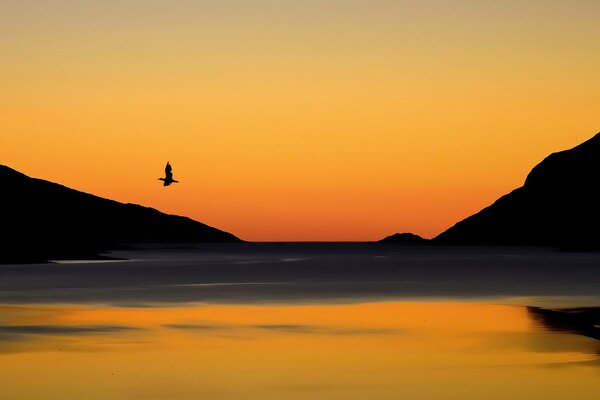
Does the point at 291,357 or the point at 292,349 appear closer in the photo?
the point at 291,357

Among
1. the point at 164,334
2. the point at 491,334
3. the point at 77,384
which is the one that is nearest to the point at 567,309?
the point at 491,334

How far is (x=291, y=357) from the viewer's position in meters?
31.5

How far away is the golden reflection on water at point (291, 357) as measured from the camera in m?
25.3

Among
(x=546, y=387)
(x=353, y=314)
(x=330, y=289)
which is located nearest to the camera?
(x=546, y=387)

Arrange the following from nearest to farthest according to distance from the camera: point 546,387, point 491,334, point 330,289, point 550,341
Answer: point 546,387 → point 550,341 → point 491,334 → point 330,289

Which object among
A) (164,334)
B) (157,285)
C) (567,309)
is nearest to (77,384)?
(164,334)

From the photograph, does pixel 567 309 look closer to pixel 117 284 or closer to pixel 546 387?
pixel 546 387

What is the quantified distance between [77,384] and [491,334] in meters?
17.1

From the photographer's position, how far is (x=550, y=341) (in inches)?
1401

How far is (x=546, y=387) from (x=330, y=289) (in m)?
49.6

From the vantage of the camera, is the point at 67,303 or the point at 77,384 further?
the point at 67,303

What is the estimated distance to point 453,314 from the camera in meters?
49.1

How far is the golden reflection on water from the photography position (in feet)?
83.1

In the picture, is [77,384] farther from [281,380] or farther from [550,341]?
[550,341]
